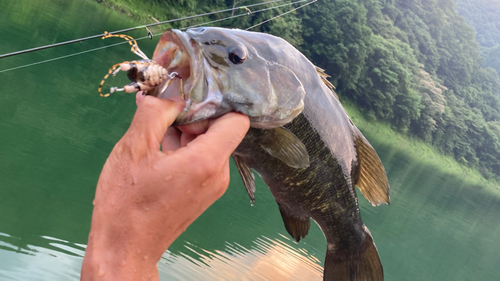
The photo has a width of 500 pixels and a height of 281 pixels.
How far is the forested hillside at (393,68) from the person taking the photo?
146 ft

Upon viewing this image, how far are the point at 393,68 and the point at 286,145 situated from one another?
54295mm

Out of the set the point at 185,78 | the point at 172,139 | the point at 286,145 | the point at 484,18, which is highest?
the point at 484,18

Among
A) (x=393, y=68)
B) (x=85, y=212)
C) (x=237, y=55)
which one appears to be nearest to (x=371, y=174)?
(x=237, y=55)

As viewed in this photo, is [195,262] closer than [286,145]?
No

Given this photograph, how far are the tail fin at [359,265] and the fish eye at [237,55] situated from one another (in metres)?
1.88

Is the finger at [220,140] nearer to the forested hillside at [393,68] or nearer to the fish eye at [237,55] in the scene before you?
the fish eye at [237,55]

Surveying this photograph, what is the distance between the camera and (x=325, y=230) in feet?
9.76

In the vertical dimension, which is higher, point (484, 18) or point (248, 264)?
point (484, 18)

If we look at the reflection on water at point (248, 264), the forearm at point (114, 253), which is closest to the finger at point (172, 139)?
the forearm at point (114, 253)

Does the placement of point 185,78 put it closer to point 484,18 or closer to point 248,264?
→ point 248,264

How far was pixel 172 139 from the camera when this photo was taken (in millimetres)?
1549

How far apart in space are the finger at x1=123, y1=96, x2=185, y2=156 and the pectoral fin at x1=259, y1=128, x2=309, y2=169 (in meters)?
0.95

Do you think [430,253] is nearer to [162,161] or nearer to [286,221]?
[286,221]

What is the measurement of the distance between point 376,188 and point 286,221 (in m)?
0.73
